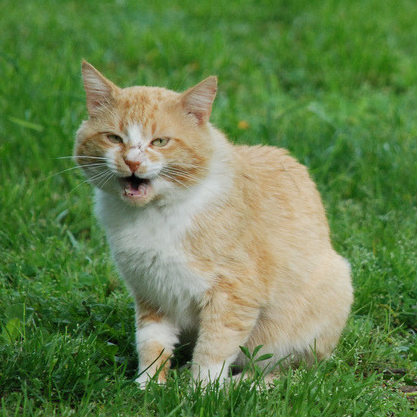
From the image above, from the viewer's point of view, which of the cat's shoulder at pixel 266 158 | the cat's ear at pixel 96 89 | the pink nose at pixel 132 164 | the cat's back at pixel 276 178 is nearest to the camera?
the pink nose at pixel 132 164

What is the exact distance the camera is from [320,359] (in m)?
3.28

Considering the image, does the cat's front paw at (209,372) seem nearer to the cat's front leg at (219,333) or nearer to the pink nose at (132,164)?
the cat's front leg at (219,333)

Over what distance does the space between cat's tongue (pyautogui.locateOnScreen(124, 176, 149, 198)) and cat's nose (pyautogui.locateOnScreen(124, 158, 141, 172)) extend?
101mm

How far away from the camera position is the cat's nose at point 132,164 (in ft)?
9.02

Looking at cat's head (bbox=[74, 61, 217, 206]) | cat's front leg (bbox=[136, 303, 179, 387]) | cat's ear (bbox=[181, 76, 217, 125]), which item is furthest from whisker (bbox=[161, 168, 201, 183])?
cat's front leg (bbox=[136, 303, 179, 387])

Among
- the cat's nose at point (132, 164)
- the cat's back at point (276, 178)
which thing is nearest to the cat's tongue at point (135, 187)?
the cat's nose at point (132, 164)

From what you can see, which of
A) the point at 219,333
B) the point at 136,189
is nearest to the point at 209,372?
the point at 219,333

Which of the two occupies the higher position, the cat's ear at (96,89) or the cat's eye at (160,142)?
the cat's ear at (96,89)

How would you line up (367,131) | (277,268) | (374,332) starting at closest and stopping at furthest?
(277,268), (374,332), (367,131)

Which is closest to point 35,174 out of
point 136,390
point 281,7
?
point 136,390

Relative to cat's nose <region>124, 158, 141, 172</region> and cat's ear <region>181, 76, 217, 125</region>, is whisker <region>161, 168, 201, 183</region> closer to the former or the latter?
cat's nose <region>124, 158, 141, 172</region>

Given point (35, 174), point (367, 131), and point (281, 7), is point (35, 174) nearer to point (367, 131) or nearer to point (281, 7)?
point (367, 131)

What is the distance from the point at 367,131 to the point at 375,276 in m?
1.84

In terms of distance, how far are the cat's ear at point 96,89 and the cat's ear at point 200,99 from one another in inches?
11.4
